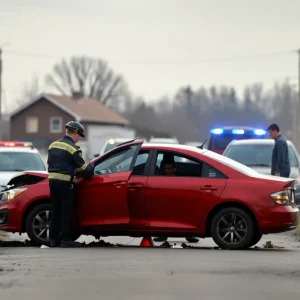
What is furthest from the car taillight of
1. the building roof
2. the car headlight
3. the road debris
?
the building roof

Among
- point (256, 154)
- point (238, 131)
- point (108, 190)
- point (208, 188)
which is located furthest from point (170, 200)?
point (238, 131)

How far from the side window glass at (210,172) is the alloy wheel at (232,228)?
58cm

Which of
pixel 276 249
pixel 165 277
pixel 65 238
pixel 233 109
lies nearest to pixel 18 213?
pixel 65 238

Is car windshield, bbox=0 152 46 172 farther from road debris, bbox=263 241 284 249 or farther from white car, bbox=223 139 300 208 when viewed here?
road debris, bbox=263 241 284 249

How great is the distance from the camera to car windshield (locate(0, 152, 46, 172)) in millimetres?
19750

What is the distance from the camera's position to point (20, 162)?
2009 cm

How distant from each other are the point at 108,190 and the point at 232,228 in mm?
1754

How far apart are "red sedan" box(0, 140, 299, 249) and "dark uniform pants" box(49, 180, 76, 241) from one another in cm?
21

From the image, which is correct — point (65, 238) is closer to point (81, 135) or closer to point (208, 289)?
point (81, 135)

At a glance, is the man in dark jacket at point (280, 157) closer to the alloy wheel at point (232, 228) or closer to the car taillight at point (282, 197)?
the car taillight at point (282, 197)

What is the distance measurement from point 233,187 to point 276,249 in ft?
4.07

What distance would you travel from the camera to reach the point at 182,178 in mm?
13312

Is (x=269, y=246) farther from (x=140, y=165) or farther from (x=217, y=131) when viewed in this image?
(x=217, y=131)

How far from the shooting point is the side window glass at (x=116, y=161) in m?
13.6
